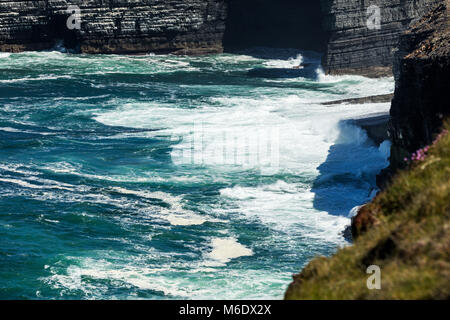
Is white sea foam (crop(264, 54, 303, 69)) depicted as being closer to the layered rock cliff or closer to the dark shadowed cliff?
the layered rock cliff

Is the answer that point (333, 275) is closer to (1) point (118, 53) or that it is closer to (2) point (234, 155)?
(2) point (234, 155)

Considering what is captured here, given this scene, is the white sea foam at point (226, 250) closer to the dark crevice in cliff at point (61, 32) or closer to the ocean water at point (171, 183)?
the ocean water at point (171, 183)

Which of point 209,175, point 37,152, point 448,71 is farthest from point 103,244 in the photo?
point 37,152

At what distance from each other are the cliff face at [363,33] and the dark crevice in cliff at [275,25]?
1108 cm

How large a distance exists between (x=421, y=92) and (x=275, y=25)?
56464 mm

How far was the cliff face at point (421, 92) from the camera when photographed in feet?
78.3

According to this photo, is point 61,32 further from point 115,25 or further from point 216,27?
point 216,27

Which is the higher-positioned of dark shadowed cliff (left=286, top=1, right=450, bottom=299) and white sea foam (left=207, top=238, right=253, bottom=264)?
dark shadowed cliff (left=286, top=1, right=450, bottom=299)

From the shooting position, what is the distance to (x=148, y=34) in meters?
74.2

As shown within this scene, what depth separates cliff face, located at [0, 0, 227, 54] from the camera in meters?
71.6

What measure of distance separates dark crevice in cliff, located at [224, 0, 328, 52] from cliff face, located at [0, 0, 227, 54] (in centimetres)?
259

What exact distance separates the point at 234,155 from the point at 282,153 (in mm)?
2433

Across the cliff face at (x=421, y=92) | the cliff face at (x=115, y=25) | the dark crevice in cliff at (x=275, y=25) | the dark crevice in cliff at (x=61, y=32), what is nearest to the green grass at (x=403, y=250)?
the cliff face at (x=421, y=92)

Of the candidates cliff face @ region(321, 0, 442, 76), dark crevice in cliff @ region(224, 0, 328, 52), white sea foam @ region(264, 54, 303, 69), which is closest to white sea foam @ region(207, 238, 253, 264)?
cliff face @ region(321, 0, 442, 76)
